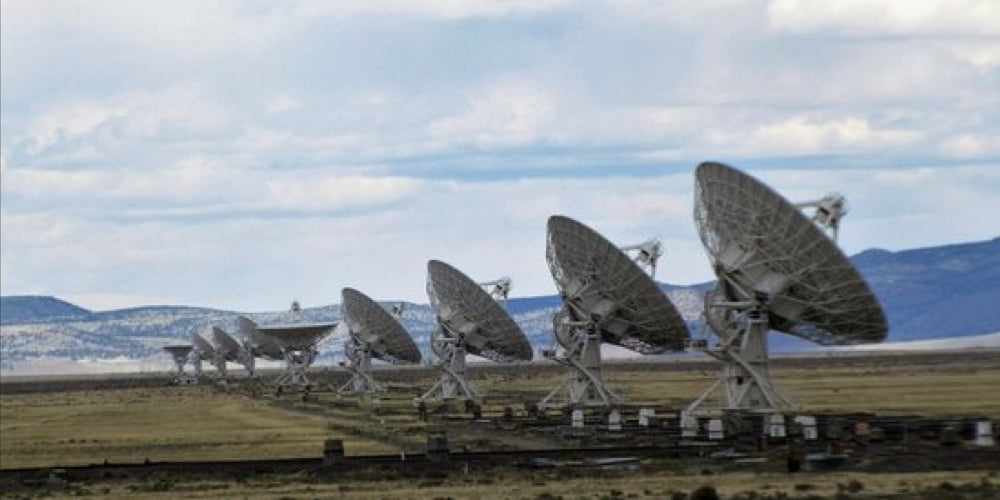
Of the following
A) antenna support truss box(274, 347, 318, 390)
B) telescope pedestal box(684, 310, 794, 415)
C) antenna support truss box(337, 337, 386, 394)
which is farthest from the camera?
antenna support truss box(274, 347, 318, 390)

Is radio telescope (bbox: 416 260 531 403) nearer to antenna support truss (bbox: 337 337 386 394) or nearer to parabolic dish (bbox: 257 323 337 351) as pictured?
antenna support truss (bbox: 337 337 386 394)

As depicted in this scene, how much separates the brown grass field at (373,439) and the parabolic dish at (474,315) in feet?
15.6

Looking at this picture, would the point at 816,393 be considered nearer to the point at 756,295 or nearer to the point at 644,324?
the point at 644,324

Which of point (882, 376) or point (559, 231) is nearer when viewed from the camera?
point (559, 231)

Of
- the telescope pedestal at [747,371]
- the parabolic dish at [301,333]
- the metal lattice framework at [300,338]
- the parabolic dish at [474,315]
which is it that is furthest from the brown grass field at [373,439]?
the telescope pedestal at [747,371]

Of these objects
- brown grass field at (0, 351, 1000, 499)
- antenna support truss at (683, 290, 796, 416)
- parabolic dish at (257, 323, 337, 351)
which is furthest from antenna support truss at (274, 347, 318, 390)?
antenna support truss at (683, 290, 796, 416)

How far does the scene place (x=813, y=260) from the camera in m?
78.0

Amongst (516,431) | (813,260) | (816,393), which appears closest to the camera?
(813,260)

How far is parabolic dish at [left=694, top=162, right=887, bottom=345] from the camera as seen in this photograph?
77.2 m

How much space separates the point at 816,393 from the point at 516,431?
1971 inches

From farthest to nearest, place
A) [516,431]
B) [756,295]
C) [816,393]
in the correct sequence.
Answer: [816,393], [516,431], [756,295]

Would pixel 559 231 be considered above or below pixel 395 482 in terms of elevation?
above

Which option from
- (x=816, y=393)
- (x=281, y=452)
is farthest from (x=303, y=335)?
(x=281, y=452)

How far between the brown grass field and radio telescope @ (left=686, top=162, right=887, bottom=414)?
11.2m
